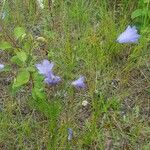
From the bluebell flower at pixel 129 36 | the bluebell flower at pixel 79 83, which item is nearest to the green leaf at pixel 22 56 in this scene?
the bluebell flower at pixel 79 83

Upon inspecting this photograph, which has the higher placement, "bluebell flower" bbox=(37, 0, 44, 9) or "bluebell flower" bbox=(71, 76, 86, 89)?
"bluebell flower" bbox=(37, 0, 44, 9)

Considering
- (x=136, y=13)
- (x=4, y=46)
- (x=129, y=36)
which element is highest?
(x=136, y=13)

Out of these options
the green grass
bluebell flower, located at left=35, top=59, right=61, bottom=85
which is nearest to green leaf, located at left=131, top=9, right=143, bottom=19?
the green grass

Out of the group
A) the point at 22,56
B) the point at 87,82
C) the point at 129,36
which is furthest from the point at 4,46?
the point at 129,36

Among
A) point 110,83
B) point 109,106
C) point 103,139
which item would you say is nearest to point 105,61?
point 110,83

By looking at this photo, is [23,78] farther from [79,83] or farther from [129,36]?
[129,36]

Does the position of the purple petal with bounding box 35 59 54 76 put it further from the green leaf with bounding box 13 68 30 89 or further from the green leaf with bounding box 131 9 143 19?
the green leaf with bounding box 131 9 143 19

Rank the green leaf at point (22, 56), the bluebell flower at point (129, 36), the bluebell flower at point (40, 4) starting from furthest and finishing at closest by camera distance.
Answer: the bluebell flower at point (40, 4) < the bluebell flower at point (129, 36) < the green leaf at point (22, 56)

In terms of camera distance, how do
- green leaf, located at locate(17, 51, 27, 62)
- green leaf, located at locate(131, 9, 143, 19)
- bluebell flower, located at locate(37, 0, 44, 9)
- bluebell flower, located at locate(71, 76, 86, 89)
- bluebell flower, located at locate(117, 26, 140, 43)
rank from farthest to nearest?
bluebell flower, located at locate(37, 0, 44, 9)
green leaf, located at locate(131, 9, 143, 19)
bluebell flower, located at locate(117, 26, 140, 43)
bluebell flower, located at locate(71, 76, 86, 89)
green leaf, located at locate(17, 51, 27, 62)

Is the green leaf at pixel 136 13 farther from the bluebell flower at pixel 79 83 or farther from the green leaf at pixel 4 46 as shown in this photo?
the green leaf at pixel 4 46
